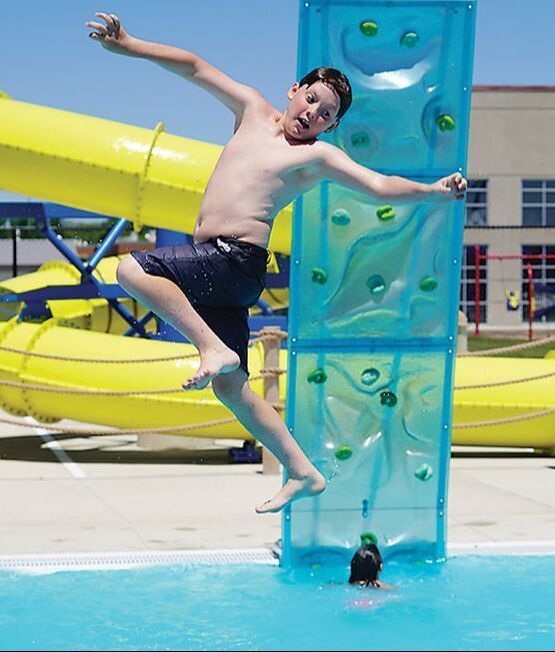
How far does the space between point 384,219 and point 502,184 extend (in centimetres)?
3562

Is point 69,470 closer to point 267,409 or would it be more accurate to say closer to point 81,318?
point 267,409

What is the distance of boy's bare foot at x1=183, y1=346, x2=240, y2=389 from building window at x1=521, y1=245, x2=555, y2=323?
32654 mm

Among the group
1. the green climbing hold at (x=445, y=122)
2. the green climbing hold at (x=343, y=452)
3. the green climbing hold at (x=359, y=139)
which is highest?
the green climbing hold at (x=445, y=122)

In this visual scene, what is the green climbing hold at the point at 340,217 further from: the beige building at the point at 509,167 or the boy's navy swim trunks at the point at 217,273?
the beige building at the point at 509,167

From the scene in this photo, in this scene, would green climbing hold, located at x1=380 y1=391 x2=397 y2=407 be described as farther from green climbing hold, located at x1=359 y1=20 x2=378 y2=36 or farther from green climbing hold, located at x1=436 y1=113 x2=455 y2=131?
green climbing hold, located at x1=359 y1=20 x2=378 y2=36

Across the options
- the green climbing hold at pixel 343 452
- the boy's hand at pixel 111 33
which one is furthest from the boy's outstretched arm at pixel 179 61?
the green climbing hold at pixel 343 452

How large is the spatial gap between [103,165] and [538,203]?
108 ft

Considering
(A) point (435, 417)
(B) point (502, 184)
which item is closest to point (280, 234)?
(A) point (435, 417)

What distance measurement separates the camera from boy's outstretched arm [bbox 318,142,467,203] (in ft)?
15.5

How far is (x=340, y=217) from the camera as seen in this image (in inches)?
236

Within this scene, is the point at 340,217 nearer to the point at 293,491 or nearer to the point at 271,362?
the point at 293,491

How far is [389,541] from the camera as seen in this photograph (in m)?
6.39

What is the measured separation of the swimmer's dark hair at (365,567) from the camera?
5863mm

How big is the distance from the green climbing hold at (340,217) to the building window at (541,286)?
31.2 metres
